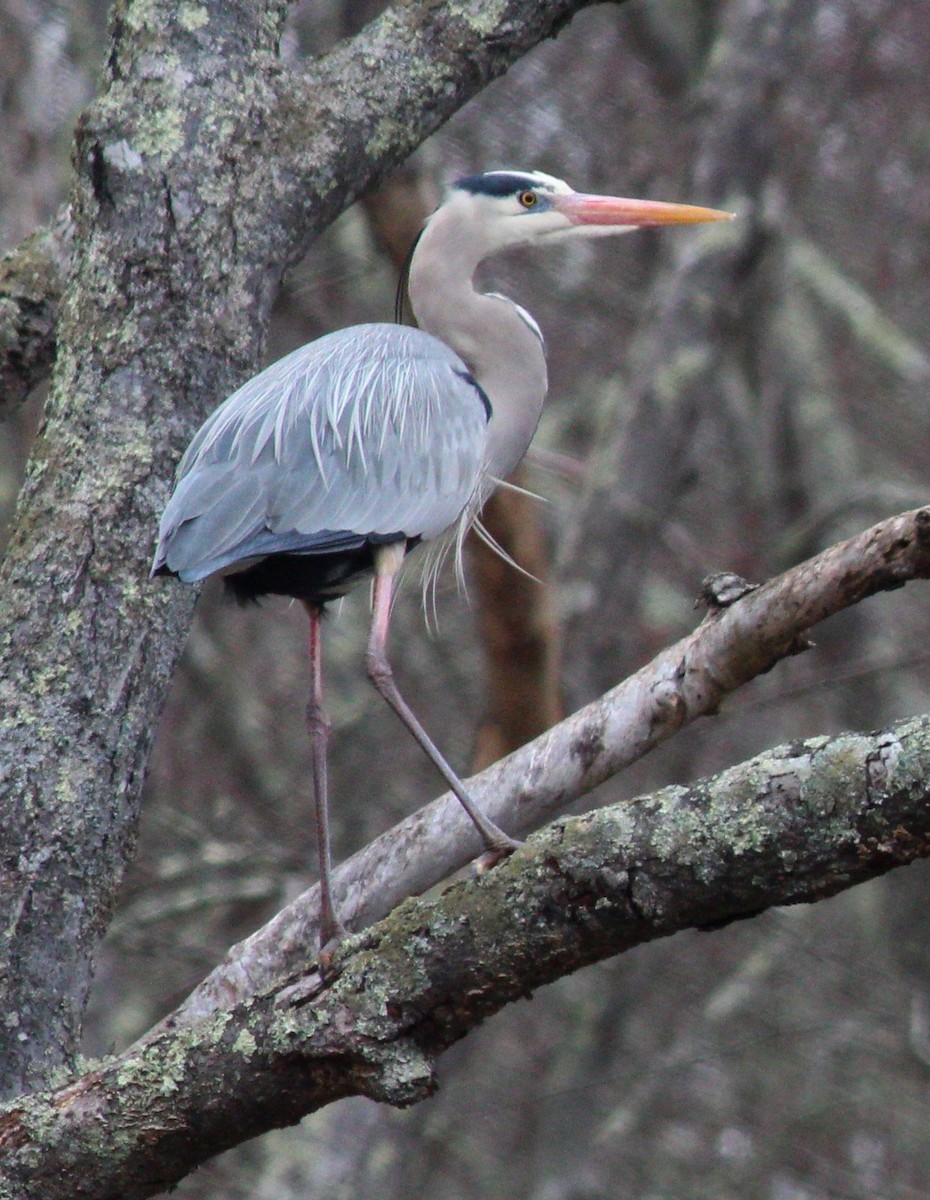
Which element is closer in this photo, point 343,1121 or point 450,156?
point 343,1121

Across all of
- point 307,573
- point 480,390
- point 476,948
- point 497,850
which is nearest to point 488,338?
point 480,390

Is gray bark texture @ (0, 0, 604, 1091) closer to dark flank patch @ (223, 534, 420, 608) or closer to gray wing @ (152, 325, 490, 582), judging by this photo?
gray wing @ (152, 325, 490, 582)

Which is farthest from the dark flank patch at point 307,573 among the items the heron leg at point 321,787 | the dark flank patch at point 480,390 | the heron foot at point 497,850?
the heron foot at point 497,850

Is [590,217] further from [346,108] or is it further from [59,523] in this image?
[59,523]

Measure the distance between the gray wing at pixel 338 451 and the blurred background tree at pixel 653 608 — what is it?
1898 millimetres

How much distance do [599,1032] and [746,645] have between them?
4322 millimetres

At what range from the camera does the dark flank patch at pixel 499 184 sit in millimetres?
4059

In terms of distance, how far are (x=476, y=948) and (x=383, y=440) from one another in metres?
1.67

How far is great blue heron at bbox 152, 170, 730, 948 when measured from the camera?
297 cm

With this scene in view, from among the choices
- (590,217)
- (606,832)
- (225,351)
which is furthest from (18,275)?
(606,832)

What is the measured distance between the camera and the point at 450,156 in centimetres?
690

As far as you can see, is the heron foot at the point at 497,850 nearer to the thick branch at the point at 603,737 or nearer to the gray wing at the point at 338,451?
the thick branch at the point at 603,737

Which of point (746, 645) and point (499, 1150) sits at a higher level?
point (746, 645)

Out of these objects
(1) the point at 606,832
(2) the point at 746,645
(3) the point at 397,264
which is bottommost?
(3) the point at 397,264
